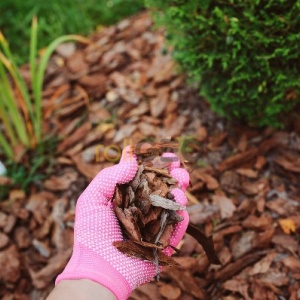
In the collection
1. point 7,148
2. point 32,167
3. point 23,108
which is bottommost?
point 32,167

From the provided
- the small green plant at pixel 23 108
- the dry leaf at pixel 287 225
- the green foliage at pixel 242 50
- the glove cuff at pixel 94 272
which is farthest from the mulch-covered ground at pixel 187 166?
the glove cuff at pixel 94 272

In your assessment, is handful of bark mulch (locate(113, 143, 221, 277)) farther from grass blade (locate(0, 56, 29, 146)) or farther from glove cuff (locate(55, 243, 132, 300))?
grass blade (locate(0, 56, 29, 146))

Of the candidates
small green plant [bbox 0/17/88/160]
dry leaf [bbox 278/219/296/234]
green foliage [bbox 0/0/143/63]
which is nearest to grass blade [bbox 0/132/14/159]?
small green plant [bbox 0/17/88/160]

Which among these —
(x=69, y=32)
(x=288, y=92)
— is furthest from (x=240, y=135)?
(x=69, y=32)

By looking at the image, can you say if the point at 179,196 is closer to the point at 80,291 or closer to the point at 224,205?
the point at 80,291

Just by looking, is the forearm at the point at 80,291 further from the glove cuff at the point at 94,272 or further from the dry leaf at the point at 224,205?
the dry leaf at the point at 224,205

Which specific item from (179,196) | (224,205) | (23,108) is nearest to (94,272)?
(179,196)
